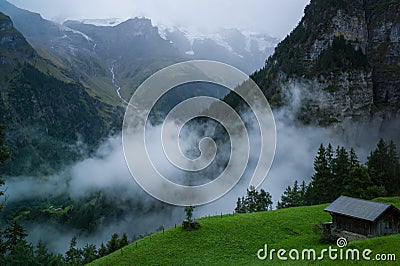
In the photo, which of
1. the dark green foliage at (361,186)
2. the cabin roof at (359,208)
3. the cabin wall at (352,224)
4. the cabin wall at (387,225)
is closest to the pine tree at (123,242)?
the cabin roof at (359,208)

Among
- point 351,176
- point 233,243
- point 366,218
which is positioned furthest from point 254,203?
point 366,218

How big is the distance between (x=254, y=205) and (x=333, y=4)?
3966 inches

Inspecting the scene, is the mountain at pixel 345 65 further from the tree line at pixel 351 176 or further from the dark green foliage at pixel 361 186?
the dark green foliage at pixel 361 186

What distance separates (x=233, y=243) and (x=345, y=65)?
4298 inches

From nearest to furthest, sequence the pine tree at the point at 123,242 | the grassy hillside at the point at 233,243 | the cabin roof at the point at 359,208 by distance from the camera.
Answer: the grassy hillside at the point at 233,243 < the cabin roof at the point at 359,208 < the pine tree at the point at 123,242

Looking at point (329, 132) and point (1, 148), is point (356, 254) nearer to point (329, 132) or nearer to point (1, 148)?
point (1, 148)

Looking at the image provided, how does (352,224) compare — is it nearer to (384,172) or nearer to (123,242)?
(384,172)

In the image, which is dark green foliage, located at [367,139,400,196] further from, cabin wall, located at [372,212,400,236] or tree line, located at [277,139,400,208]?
cabin wall, located at [372,212,400,236]

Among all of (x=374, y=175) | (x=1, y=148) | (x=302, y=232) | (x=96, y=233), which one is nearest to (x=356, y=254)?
(x=302, y=232)

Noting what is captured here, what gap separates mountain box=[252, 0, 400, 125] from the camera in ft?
442

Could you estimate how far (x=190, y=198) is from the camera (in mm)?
158000

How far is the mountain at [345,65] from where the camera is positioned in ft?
442

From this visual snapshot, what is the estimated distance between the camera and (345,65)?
13475cm

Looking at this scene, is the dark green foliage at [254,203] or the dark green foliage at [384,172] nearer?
the dark green foliage at [384,172]
